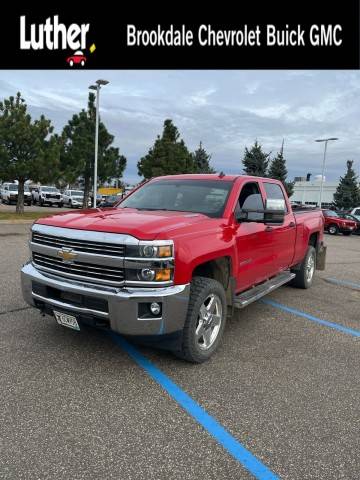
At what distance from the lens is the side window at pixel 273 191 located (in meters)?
5.61

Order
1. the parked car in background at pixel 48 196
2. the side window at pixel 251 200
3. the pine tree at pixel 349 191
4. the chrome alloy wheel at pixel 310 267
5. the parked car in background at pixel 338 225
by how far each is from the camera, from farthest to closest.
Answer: the pine tree at pixel 349 191 → the parked car in background at pixel 48 196 → the parked car in background at pixel 338 225 → the chrome alloy wheel at pixel 310 267 → the side window at pixel 251 200

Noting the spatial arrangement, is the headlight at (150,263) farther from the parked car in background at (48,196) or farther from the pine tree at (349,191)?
the pine tree at (349,191)

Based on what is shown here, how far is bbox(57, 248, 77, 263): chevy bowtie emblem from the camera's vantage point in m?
3.53

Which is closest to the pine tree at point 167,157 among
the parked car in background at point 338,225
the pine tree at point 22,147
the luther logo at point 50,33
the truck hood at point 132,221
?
the pine tree at point 22,147

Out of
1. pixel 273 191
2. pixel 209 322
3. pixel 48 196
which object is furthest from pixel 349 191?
pixel 209 322

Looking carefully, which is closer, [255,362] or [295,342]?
[255,362]

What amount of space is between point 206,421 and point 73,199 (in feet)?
110

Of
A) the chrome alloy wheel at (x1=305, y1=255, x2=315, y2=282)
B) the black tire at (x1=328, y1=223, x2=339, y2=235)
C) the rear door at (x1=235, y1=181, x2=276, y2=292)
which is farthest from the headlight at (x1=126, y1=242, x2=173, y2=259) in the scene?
the black tire at (x1=328, y1=223, x2=339, y2=235)

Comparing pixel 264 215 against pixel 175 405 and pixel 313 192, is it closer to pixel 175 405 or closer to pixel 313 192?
pixel 175 405

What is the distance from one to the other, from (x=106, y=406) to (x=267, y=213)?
2.49 meters

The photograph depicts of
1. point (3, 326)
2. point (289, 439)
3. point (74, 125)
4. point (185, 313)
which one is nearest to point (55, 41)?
point (3, 326)

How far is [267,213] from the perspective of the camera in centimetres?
420

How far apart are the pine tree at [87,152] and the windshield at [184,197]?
66.0 feet

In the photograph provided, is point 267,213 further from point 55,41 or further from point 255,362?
point 55,41
